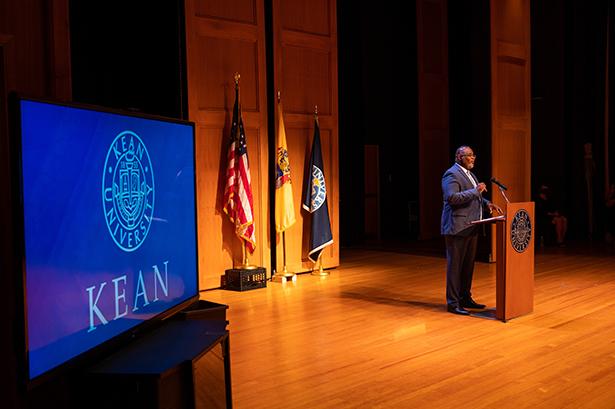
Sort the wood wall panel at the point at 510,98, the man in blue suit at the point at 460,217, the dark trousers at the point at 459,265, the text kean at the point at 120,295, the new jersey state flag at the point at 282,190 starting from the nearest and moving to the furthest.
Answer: the text kean at the point at 120,295 → the man in blue suit at the point at 460,217 → the dark trousers at the point at 459,265 → the new jersey state flag at the point at 282,190 → the wood wall panel at the point at 510,98

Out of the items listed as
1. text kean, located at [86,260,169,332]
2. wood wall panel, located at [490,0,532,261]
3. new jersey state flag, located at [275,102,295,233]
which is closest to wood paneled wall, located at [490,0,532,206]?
wood wall panel, located at [490,0,532,261]

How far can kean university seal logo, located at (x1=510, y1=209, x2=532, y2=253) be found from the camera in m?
5.32

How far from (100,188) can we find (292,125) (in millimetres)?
5791

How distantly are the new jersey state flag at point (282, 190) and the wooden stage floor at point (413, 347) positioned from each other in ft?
2.46

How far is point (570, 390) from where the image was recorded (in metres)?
3.72

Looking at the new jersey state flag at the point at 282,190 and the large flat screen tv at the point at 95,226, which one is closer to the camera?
the large flat screen tv at the point at 95,226

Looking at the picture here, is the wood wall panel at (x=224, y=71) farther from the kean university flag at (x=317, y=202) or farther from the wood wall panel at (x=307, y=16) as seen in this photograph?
the kean university flag at (x=317, y=202)

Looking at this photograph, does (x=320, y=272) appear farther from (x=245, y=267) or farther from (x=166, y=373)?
(x=166, y=373)

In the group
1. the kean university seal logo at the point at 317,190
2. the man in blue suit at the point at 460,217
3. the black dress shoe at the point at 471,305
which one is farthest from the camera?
the kean university seal logo at the point at 317,190

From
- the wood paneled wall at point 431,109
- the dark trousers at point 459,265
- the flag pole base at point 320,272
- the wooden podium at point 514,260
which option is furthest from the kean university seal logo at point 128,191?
the wood paneled wall at point 431,109

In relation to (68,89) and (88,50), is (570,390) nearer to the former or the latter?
(68,89)

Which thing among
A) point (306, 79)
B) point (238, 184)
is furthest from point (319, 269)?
point (306, 79)

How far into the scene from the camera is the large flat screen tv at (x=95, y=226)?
2109 millimetres

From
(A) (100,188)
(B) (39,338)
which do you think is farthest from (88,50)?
(B) (39,338)
